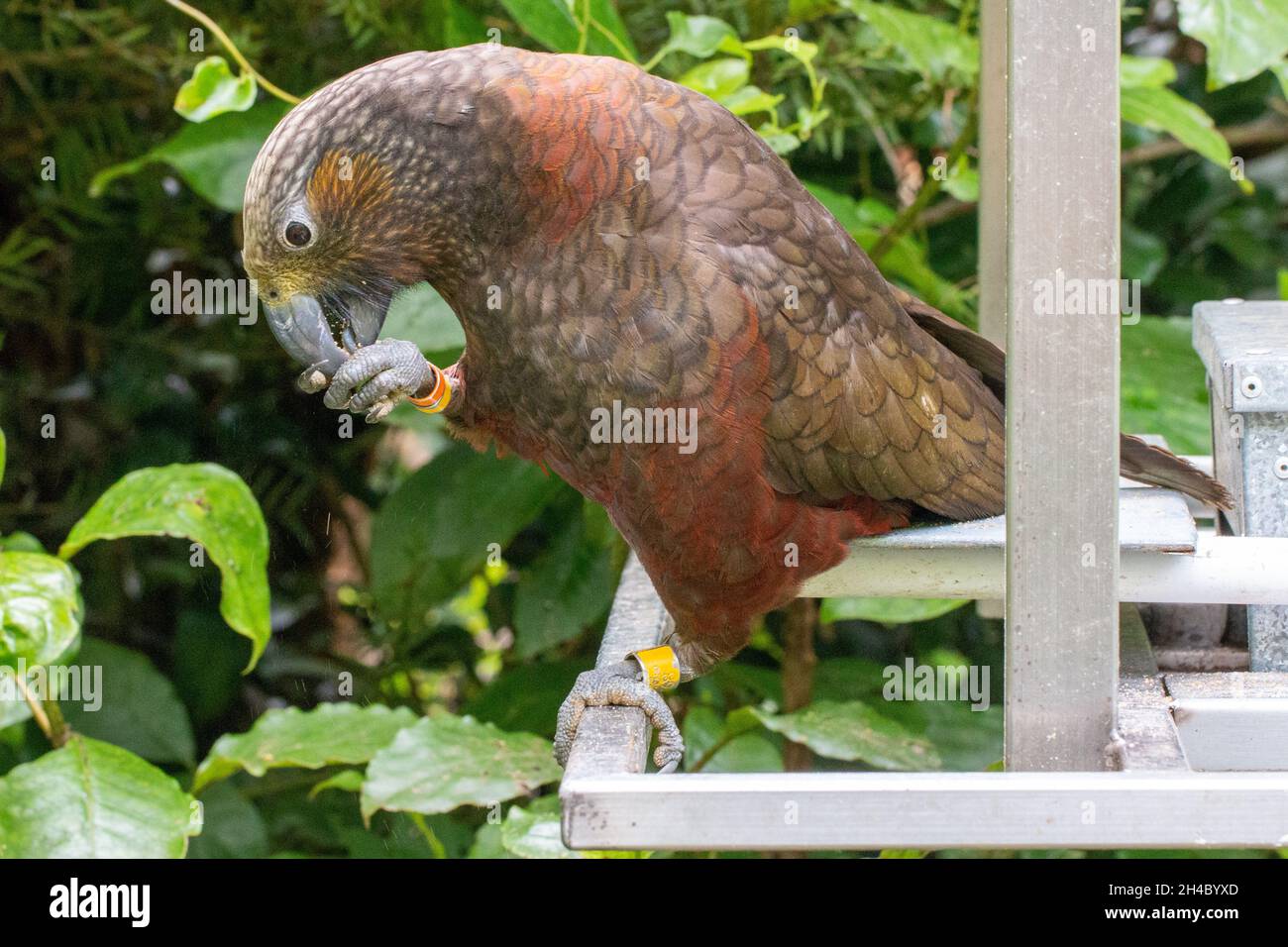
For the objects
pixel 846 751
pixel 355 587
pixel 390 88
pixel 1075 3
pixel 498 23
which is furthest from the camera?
pixel 355 587

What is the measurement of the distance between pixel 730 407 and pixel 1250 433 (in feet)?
2.20

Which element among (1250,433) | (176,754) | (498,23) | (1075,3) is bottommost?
(176,754)

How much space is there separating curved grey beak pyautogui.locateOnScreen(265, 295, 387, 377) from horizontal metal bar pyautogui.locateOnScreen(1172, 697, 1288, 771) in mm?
941

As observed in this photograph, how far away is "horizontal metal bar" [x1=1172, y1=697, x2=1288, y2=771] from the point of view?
1353 mm

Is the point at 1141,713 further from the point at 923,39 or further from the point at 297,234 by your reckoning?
the point at 923,39

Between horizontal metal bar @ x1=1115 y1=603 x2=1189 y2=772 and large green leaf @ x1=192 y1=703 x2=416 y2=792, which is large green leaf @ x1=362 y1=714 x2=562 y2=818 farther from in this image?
horizontal metal bar @ x1=1115 y1=603 x2=1189 y2=772

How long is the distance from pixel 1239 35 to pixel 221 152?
1.50m

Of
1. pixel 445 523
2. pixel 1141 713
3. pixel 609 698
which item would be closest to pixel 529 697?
pixel 445 523

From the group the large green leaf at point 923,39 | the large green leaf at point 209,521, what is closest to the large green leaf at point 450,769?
the large green leaf at point 209,521

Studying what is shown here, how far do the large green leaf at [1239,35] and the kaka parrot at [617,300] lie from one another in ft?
1.82

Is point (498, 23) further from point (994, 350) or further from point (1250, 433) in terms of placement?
point (1250, 433)

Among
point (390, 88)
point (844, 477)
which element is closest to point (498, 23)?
point (390, 88)

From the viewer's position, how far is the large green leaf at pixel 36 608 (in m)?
1.71

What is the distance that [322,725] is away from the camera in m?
2.13
